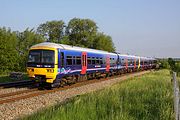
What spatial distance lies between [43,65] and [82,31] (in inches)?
2699

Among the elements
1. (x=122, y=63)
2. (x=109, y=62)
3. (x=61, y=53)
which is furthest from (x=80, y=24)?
(x=61, y=53)

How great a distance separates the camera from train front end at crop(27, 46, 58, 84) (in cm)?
1875

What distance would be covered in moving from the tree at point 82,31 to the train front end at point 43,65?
64647 mm

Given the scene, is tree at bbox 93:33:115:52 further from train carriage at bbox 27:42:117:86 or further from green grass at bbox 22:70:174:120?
green grass at bbox 22:70:174:120

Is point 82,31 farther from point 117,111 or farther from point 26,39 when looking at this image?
point 117,111

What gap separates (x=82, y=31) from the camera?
87.1m

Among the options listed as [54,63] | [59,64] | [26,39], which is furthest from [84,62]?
[26,39]

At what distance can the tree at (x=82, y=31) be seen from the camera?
277 feet

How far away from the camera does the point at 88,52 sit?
24.9m

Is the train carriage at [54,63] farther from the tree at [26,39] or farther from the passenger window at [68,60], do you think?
the tree at [26,39]

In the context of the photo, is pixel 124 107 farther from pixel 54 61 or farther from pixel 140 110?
pixel 54 61

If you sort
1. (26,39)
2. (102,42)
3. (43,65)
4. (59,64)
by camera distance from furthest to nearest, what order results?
(102,42) < (26,39) < (59,64) < (43,65)

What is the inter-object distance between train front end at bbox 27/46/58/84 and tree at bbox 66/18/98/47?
64.6 meters

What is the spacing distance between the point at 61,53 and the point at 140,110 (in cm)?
1061
